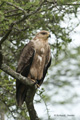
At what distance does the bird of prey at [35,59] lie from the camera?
699cm

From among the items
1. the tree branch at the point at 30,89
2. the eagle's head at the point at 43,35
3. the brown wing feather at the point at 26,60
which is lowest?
the tree branch at the point at 30,89

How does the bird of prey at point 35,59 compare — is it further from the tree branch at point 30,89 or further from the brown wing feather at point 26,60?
the tree branch at point 30,89

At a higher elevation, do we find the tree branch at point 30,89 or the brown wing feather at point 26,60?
the brown wing feather at point 26,60

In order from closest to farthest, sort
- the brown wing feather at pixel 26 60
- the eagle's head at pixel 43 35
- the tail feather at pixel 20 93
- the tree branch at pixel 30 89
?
the tree branch at pixel 30 89
the tail feather at pixel 20 93
the brown wing feather at pixel 26 60
the eagle's head at pixel 43 35

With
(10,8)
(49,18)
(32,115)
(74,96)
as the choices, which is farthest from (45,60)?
(74,96)

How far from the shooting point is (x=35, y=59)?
7.23 metres

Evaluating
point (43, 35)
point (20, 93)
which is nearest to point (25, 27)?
point (43, 35)

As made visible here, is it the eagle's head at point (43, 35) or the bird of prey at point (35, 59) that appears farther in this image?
the eagle's head at point (43, 35)

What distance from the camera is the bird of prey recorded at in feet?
22.9

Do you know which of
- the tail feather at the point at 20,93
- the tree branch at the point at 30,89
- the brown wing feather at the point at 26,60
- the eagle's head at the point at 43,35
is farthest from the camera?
the eagle's head at the point at 43,35

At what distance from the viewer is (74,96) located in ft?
64.2

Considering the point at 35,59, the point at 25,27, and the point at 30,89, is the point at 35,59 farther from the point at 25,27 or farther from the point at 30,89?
the point at 30,89

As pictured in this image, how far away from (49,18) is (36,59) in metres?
0.94

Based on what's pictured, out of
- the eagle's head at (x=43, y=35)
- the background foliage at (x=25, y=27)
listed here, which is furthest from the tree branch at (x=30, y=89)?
the eagle's head at (x=43, y=35)
